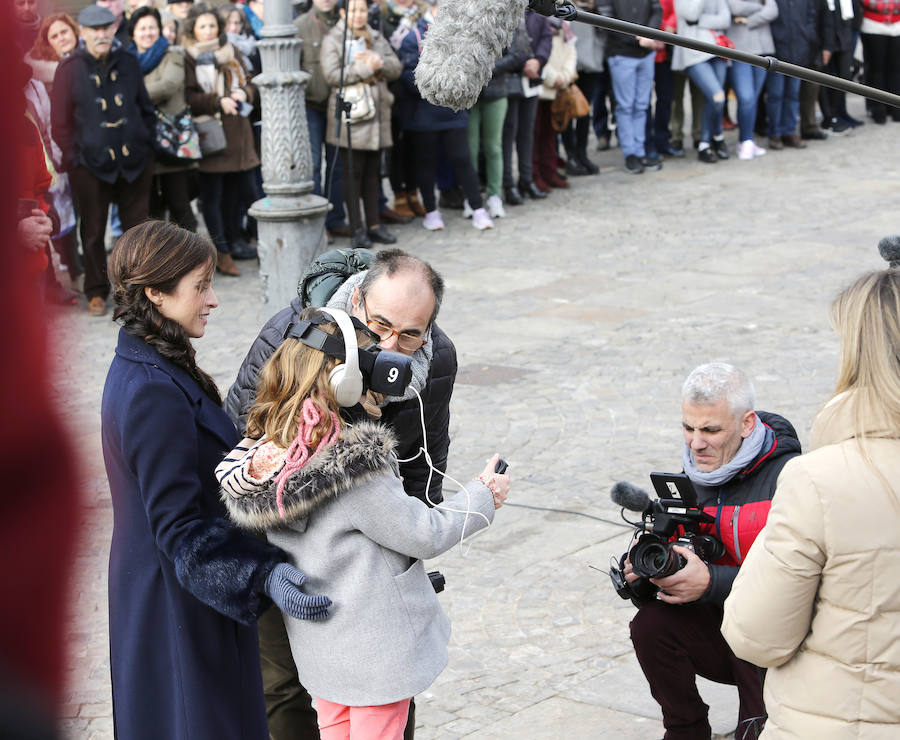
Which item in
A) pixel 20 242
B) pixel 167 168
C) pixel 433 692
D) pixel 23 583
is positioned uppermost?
pixel 20 242

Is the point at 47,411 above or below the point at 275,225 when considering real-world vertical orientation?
above

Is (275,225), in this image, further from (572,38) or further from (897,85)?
(897,85)

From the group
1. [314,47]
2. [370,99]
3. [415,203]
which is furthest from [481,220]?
[314,47]

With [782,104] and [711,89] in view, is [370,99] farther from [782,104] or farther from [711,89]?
[782,104]

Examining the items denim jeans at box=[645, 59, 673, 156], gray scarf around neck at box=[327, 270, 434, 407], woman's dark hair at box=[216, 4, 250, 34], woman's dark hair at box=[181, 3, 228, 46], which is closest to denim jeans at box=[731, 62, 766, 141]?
denim jeans at box=[645, 59, 673, 156]

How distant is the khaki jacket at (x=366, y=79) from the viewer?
11.0 metres

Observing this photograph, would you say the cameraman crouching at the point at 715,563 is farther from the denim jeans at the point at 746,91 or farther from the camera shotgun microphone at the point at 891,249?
the denim jeans at the point at 746,91

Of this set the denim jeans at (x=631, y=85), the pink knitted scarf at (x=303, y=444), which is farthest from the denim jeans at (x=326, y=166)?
the pink knitted scarf at (x=303, y=444)

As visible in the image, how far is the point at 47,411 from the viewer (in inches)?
24.1

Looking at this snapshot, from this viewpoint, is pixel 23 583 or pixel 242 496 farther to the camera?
pixel 242 496

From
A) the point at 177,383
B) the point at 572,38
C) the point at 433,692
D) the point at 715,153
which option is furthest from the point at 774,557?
the point at 715,153

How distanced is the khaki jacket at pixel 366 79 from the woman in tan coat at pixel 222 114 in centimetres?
75

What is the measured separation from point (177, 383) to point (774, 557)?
4.75ft

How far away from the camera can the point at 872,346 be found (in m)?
2.37
